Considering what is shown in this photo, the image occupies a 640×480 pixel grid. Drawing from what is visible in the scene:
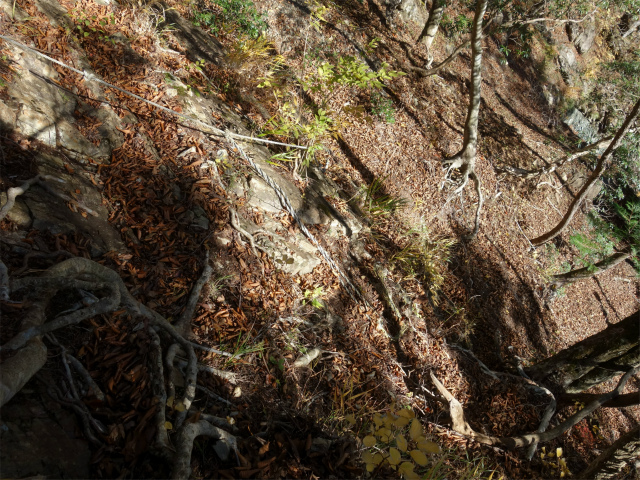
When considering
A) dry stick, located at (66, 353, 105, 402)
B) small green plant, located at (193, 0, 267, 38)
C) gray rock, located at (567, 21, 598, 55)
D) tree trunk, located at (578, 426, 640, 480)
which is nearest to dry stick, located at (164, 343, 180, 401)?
dry stick, located at (66, 353, 105, 402)

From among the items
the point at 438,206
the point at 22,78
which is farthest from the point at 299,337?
the point at 438,206

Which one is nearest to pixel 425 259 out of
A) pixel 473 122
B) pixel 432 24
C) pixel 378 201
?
pixel 378 201

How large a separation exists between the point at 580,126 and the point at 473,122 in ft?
32.0

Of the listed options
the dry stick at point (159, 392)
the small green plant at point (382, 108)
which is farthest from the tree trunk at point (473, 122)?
the dry stick at point (159, 392)

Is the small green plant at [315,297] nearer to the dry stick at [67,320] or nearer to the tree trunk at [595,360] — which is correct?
the dry stick at [67,320]

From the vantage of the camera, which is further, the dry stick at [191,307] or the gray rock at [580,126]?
the gray rock at [580,126]

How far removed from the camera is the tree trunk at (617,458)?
366cm

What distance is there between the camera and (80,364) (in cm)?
181

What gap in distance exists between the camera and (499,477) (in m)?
3.66

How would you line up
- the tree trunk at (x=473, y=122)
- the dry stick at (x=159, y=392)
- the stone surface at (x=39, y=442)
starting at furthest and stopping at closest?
the tree trunk at (x=473, y=122)
the dry stick at (x=159, y=392)
the stone surface at (x=39, y=442)

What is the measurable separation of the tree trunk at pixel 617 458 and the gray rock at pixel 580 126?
12.5m

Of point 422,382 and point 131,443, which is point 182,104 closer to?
point 131,443

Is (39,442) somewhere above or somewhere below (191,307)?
below

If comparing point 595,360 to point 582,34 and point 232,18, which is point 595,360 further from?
point 582,34
